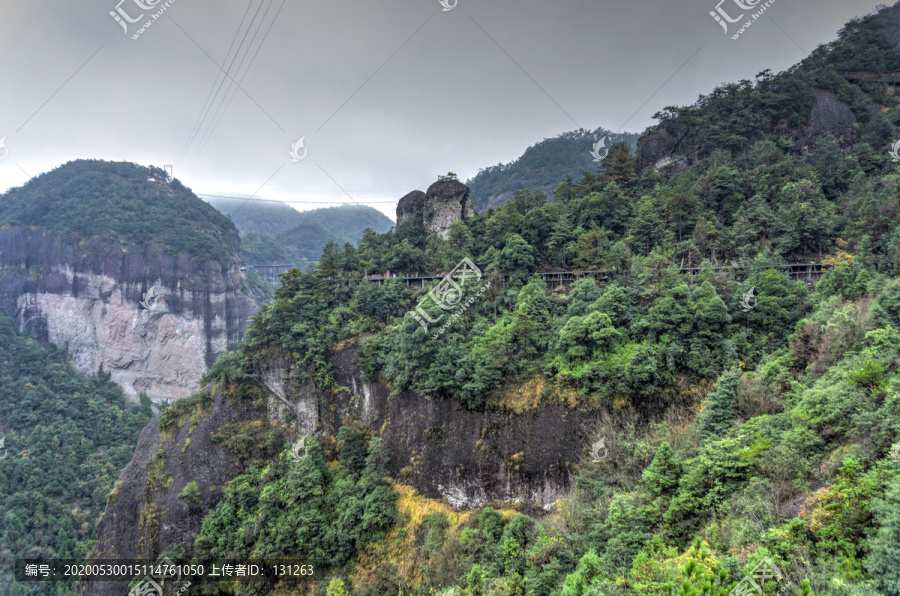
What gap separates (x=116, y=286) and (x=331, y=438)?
42.6 metres

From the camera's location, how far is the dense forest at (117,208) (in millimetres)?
48750

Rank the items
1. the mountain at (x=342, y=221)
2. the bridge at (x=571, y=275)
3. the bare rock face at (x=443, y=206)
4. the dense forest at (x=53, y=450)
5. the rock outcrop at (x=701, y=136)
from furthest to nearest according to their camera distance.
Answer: the mountain at (x=342, y=221) < the dense forest at (x=53, y=450) < the bare rock face at (x=443, y=206) < the rock outcrop at (x=701, y=136) < the bridge at (x=571, y=275)

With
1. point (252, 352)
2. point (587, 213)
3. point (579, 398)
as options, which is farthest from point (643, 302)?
point (252, 352)

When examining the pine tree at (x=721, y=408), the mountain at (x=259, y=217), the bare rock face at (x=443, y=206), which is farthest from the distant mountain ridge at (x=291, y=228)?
the pine tree at (x=721, y=408)

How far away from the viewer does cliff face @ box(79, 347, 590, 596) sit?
587 inches

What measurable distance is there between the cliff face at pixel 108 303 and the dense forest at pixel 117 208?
142 centimetres

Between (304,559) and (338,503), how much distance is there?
254cm

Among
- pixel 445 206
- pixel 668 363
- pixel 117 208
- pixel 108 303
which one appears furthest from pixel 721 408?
pixel 117 208

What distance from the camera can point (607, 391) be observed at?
1395cm

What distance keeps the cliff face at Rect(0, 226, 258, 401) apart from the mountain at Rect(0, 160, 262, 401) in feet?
0.37

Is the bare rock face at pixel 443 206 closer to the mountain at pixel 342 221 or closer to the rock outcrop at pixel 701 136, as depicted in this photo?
the rock outcrop at pixel 701 136

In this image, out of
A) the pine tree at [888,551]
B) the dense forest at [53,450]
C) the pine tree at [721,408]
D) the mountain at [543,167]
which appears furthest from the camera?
the mountain at [543,167]

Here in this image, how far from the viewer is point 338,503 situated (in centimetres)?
1744

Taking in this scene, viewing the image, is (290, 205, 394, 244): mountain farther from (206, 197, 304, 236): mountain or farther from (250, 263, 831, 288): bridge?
(250, 263, 831, 288): bridge
